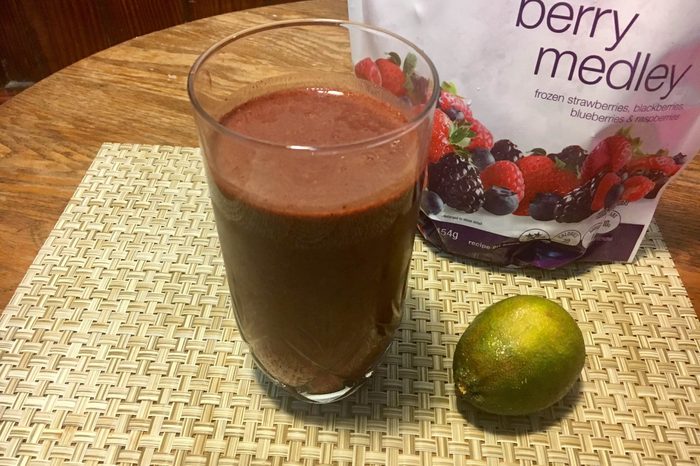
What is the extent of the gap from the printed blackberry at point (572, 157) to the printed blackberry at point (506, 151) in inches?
1.7

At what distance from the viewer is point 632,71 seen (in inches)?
28.4

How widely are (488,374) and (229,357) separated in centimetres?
31

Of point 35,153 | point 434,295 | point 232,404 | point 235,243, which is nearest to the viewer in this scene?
point 235,243

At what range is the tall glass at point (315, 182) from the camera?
0.52 meters

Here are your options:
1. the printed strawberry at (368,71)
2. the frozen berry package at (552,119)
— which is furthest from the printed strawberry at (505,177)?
the printed strawberry at (368,71)

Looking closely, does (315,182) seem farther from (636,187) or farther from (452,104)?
(636,187)

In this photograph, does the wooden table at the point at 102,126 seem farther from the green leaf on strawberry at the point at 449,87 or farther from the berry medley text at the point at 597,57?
the green leaf on strawberry at the point at 449,87

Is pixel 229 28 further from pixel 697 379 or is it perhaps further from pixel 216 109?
pixel 697 379

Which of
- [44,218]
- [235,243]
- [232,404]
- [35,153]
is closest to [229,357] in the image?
[232,404]

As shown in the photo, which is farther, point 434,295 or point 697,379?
point 434,295

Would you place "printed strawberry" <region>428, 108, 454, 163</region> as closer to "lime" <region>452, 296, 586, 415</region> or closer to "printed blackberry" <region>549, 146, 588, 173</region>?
"printed blackberry" <region>549, 146, 588, 173</region>

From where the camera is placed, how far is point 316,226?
0.53m

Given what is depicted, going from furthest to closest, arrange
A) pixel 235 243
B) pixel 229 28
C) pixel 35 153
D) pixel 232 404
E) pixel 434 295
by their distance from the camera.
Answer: pixel 229 28
pixel 35 153
pixel 434 295
pixel 232 404
pixel 235 243

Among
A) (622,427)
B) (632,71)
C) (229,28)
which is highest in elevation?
(632,71)
